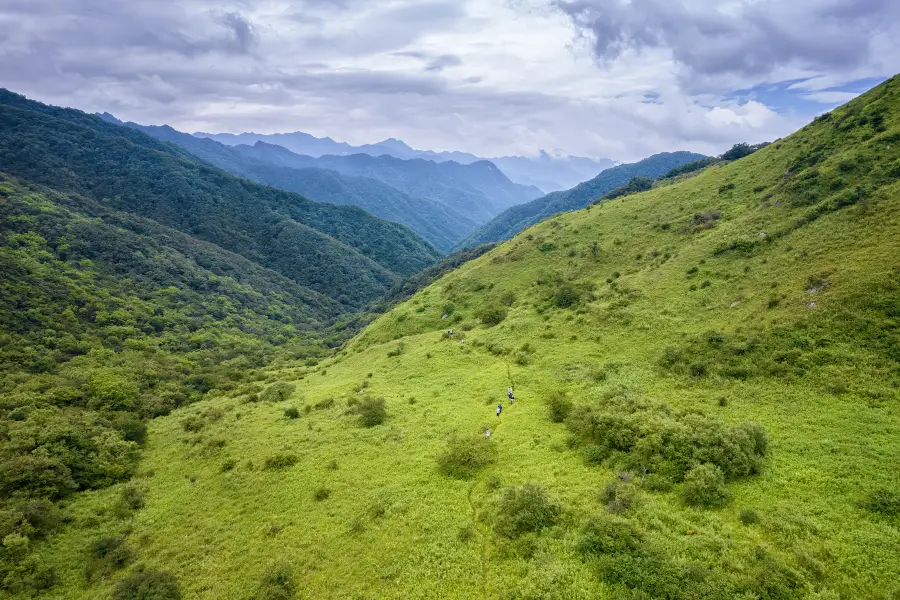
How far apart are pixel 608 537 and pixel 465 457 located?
11713 mm

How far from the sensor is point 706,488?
886 inches

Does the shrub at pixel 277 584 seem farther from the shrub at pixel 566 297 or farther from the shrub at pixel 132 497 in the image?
the shrub at pixel 566 297

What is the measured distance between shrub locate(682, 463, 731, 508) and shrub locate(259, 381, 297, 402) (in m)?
47.2

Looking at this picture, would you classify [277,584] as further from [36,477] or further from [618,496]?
[36,477]

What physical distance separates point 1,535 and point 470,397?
37334 mm

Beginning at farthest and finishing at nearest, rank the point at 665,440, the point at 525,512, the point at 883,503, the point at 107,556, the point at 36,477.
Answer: the point at 36,477
the point at 107,556
the point at 665,440
the point at 525,512
the point at 883,503

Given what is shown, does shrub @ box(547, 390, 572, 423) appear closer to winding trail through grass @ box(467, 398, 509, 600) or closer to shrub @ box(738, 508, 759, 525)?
winding trail through grass @ box(467, 398, 509, 600)

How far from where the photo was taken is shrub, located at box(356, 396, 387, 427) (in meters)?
40.1

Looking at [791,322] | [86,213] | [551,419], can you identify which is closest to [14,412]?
[551,419]

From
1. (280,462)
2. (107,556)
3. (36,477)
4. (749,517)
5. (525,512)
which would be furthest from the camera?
(36,477)

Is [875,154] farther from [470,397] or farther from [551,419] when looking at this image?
[470,397]

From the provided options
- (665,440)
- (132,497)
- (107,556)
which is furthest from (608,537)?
(132,497)

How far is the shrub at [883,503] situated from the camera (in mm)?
18938

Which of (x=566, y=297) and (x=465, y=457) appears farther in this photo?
(x=566, y=297)
